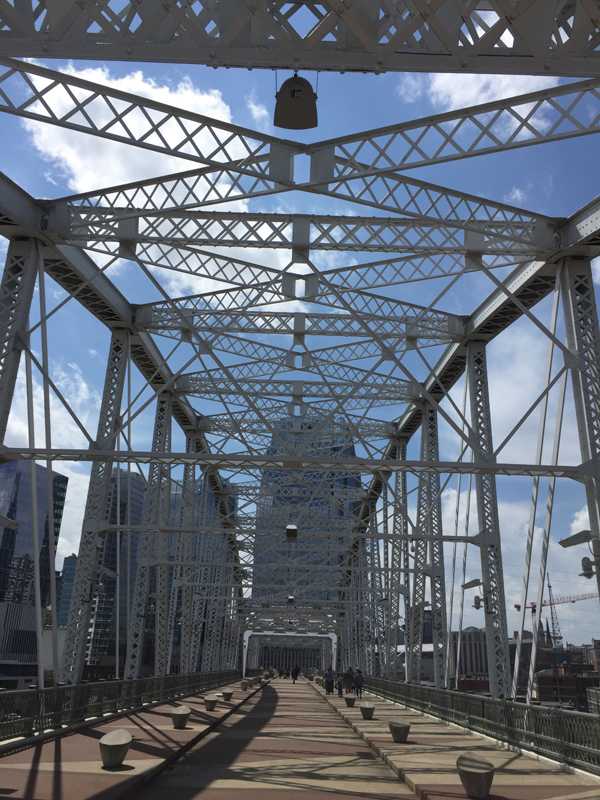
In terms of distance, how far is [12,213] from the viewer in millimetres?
19594

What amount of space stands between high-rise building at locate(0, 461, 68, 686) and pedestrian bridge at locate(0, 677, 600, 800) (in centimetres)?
7342

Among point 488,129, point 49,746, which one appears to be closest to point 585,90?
→ point 488,129

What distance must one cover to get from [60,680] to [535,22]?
68.9 feet

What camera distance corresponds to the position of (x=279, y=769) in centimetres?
1362

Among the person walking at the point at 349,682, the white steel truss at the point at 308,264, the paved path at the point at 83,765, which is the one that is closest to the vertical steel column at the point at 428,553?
the white steel truss at the point at 308,264

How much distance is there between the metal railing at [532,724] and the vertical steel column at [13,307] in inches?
540

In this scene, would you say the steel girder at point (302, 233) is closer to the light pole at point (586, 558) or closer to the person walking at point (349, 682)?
the light pole at point (586, 558)

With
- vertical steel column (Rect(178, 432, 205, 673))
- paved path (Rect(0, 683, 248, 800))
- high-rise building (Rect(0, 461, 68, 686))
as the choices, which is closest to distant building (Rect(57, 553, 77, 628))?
high-rise building (Rect(0, 461, 68, 686))

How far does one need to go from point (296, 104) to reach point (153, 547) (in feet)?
78.8

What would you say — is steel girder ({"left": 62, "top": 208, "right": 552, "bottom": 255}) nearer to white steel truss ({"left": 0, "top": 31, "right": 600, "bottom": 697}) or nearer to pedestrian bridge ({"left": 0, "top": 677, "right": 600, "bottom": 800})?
white steel truss ({"left": 0, "top": 31, "right": 600, "bottom": 697})

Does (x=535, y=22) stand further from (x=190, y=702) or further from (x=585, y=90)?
(x=190, y=702)

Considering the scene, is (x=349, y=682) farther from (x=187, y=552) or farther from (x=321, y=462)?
(x=321, y=462)

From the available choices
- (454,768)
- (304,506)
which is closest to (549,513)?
(454,768)

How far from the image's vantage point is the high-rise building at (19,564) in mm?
89625
